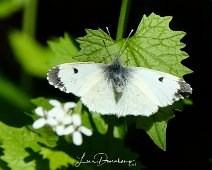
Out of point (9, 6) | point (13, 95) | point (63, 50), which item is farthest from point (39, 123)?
point (9, 6)

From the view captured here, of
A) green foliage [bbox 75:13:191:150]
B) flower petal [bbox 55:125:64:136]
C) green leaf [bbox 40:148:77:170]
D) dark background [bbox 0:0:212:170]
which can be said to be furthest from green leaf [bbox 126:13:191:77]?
dark background [bbox 0:0:212:170]

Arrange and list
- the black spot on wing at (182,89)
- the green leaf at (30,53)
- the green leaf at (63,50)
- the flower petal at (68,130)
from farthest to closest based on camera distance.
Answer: the green leaf at (30,53)
the green leaf at (63,50)
the flower petal at (68,130)
the black spot on wing at (182,89)

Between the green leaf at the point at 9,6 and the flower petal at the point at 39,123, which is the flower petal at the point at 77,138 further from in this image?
the green leaf at the point at 9,6

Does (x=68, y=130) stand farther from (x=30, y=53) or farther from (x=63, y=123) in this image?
(x=30, y=53)

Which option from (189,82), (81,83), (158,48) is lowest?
(81,83)

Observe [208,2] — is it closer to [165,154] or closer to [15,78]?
[165,154]

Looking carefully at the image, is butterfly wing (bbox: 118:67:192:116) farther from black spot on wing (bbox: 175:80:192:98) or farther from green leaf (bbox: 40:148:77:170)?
green leaf (bbox: 40:148:77:170)

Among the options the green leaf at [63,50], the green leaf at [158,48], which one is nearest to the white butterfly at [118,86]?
the green leaf at [158,48]
